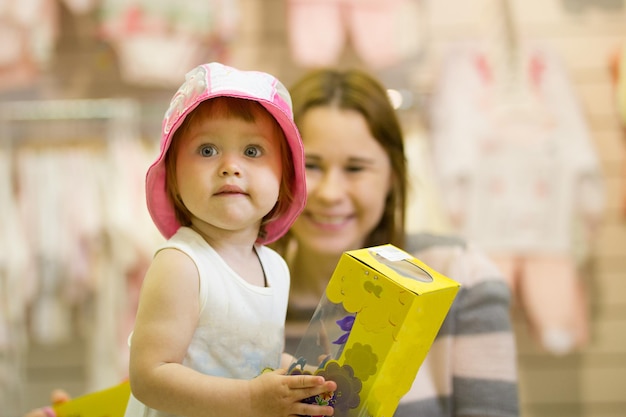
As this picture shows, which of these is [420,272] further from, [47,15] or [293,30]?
[47,15]

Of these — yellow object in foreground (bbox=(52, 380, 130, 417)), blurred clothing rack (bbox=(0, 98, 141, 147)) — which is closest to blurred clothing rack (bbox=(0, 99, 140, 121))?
blurred clothing rack (bbox=(0, 98, 141, 147))

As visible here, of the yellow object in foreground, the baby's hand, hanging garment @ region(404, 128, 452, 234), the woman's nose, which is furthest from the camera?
hanging garment @ region(404, 128, 452, 234)

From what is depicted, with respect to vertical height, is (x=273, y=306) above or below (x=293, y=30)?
below

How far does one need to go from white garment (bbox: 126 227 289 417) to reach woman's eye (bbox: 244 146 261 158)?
8 cm

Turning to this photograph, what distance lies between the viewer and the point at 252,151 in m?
0.63

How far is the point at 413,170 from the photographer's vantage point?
1962mm

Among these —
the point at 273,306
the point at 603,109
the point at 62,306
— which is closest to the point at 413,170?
the point at 603,109

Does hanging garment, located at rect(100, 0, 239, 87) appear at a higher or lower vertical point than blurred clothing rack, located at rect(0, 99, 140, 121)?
higher

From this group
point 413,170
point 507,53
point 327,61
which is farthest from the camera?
point 507,53

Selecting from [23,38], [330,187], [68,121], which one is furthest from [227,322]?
[68,121]

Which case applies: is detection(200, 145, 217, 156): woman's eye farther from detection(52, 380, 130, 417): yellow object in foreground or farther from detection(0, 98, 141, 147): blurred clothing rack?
detection(0, 98, 141, 147): blurred clothing rack

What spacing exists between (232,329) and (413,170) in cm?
139

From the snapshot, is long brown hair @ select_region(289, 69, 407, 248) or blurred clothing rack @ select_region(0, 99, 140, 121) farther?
blurred clothing rack @ select_region(0, 99, 140, 121)

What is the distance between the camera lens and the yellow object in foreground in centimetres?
77
